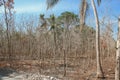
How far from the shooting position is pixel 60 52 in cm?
1742

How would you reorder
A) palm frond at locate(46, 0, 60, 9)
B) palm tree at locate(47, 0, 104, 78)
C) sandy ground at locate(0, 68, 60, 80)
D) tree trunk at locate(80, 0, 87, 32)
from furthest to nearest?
tree trunk at locate(80, 0, 87, 32) < palm frond at locate(46, 0, 60, 9) < palm tree at locate(47, 0, 104, 78) < sandy ground at locate(0, 68, 60, 80)

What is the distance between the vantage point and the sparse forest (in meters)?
10.4

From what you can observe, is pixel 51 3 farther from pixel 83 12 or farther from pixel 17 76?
pixel 17 76

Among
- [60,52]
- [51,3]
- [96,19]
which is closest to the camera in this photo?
[96,19]

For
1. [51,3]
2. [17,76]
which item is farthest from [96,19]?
[17,76]

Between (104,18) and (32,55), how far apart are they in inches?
258

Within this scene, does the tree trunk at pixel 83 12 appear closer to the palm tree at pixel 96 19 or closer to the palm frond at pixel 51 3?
the palm tree at pixel 96 19

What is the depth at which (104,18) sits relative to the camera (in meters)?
14.1

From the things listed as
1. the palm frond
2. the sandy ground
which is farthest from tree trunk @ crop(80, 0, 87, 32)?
the sandy ground

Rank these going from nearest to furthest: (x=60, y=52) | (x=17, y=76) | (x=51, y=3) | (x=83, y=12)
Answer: (x=17, y=76), (x=51, y=3), (x=83, y=12), (x=60, y=52)

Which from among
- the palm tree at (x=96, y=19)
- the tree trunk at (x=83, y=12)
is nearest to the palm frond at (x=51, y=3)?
the palm tree at (x=96, y=19)

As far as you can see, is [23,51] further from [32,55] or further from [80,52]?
[80,52]

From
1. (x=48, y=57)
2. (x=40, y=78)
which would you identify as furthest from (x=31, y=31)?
(x=40, y=78)

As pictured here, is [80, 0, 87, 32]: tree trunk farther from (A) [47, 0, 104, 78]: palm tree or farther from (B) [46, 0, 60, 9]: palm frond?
(B) [46, 0, 60, 9]: palm frond
